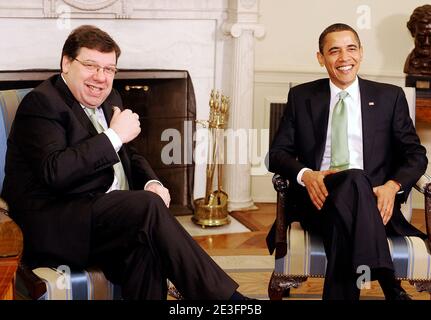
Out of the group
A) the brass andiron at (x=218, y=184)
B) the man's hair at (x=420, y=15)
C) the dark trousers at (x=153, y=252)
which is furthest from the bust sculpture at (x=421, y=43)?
the dark trousers at (x=153, y=252)

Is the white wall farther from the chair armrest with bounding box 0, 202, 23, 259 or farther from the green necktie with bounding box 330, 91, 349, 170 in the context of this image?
the chair armrest with bounding box 0, 202, 23, 259

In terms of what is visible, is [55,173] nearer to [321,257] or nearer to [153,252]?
[153,252]

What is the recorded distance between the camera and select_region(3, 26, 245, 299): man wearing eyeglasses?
220cm

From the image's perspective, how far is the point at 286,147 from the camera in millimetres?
2982

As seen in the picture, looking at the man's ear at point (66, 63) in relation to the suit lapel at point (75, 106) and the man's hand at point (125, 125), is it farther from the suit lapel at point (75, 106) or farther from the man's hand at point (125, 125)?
the man's hand at point (125, 125)

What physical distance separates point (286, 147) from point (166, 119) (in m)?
1.51

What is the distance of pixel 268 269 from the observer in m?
3.59

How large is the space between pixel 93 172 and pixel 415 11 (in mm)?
2674

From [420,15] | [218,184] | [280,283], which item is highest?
[420,15]

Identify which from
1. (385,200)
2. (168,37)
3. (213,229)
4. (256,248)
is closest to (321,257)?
(385,200)

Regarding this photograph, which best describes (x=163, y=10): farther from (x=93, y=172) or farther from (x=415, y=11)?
(x=93, y=172)

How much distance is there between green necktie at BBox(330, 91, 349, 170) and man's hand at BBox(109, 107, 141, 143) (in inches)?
35.7

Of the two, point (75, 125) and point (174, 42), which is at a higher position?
point (174, 42)
